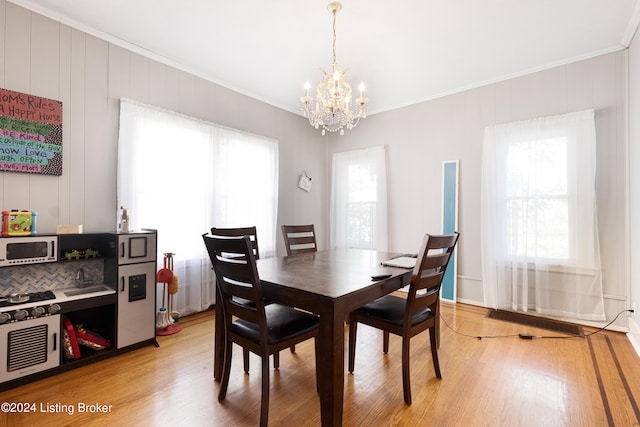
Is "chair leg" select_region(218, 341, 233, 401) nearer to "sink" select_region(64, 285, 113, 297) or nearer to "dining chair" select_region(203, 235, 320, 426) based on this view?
"dining chair" select_region(203, 235, 320, 426)

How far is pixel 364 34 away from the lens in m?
2.63

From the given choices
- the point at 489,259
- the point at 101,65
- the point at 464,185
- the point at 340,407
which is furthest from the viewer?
the point at 464,185

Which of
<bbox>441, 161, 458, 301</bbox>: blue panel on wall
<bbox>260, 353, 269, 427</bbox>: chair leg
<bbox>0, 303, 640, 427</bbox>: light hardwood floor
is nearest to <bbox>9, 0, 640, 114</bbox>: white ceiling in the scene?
<bbox>441, 161, 458, 301</bbox>: blue panel on wall

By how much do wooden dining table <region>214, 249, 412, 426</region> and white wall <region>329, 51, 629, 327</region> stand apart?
88.4 inches

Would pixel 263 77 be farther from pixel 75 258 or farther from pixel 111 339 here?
pixel 111 339

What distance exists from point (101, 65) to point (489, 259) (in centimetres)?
456

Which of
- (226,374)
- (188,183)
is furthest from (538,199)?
(188,183)

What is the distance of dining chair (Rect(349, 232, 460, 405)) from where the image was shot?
1736 millimetres

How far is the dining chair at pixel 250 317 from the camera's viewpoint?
58.7 inches

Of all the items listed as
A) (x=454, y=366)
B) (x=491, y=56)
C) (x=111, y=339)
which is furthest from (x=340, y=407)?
(x=491, y=56)

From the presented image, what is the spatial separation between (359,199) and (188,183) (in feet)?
8.61

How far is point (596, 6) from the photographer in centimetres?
229

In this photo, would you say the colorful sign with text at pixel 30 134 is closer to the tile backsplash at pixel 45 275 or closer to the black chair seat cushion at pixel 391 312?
the tile backsplash at pixel 45 275

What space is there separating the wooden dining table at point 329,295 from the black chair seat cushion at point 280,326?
0.19m
